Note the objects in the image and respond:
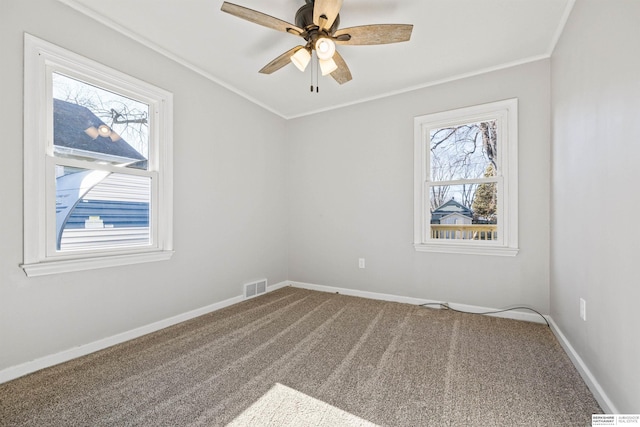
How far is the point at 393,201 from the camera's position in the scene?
3.33 meters

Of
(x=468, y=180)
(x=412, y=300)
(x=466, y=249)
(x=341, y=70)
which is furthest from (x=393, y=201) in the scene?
(x=341, y=70)

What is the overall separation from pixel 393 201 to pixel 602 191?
6.34 ft

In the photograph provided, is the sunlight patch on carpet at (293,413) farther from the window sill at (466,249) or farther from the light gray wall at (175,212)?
the window sill at (466,249)

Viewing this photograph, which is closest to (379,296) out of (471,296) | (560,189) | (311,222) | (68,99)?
(471,296)

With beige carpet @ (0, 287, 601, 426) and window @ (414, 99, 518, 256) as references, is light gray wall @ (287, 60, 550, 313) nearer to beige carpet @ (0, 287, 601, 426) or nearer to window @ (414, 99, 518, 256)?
window @ (414, 99, 518, 256)

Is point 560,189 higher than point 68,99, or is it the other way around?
point 68,99

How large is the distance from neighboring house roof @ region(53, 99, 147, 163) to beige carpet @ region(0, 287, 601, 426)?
1.55 metres

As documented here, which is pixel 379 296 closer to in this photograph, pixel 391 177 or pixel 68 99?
pixel 391 177

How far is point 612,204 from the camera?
141 cm

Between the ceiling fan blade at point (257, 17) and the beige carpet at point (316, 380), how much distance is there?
2.29 m

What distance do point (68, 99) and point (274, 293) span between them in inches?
111

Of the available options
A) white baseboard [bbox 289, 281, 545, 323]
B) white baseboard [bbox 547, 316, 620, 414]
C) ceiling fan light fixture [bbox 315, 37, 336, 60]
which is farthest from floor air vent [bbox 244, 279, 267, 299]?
white baseboard [bbox 547, 316, 620, 414]

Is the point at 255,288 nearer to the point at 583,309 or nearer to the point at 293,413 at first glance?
the point at 293,413

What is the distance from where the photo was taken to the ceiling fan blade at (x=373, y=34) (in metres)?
1.81
